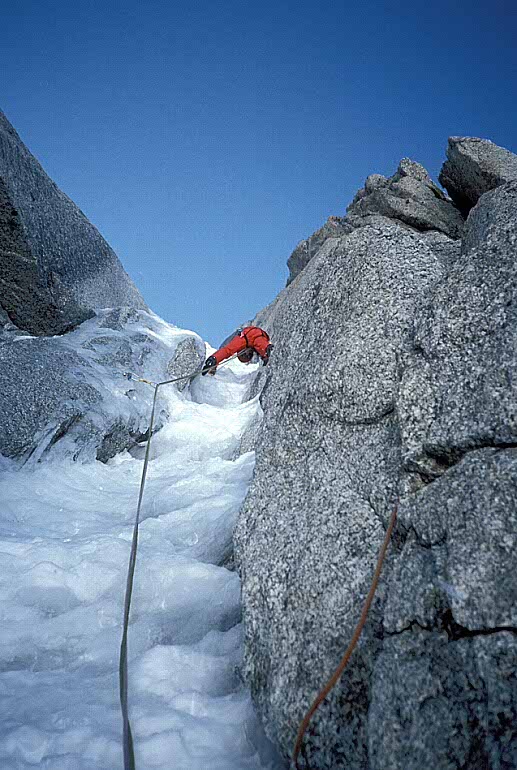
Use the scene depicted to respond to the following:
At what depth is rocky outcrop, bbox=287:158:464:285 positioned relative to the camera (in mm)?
13594

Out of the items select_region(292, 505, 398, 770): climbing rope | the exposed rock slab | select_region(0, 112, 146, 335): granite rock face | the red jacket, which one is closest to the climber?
the red jacket

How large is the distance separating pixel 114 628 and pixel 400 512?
289 cm

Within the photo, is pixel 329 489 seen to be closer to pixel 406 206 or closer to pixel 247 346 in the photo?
pixel 247 346

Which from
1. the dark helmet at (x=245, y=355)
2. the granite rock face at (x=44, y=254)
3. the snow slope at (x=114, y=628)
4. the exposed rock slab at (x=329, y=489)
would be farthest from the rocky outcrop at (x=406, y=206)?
the snow slope at (x=114, y=628)

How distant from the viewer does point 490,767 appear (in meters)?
2.21

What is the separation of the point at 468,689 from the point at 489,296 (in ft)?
8.58

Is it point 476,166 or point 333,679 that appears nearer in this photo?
point 333,679

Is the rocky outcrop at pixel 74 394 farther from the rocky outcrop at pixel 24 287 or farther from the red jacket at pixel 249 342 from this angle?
the red jacket at pixel 249 342

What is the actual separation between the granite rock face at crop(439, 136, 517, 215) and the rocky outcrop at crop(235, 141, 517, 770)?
28.4ft

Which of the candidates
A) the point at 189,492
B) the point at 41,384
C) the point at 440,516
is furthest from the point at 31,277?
the point at 440,516

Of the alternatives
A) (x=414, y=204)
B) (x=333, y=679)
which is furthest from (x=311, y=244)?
(x=333, y=679)

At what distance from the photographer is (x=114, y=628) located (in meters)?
4.43

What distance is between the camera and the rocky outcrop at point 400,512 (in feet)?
8.23

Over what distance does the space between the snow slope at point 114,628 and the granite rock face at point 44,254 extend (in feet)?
17.2
